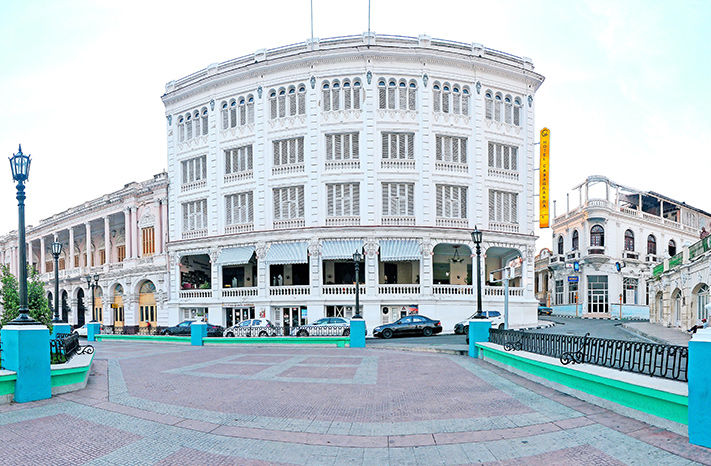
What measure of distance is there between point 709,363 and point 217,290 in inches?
1165

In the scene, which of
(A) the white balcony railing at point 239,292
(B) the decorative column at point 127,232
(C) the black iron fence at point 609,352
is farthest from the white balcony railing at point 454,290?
(B) the decorative column at point 127,232

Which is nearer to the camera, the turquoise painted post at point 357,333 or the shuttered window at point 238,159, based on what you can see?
the turquoise painted post at point 357,333

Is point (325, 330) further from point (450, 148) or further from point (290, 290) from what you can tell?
point (450, 148)

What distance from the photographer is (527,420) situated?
710 cm

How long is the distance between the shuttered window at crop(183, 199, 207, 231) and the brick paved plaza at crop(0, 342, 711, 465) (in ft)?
71.7

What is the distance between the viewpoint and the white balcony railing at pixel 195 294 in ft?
105

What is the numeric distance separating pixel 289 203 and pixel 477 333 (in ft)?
57.4

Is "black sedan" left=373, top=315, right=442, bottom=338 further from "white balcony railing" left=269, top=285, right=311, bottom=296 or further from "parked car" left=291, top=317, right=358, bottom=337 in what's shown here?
"white balcony railing" left=269, top=285, right=311, bottom=296

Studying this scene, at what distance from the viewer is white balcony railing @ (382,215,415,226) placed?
2803cm

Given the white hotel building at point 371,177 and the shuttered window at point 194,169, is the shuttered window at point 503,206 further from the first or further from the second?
the shuttered window at point 194,169

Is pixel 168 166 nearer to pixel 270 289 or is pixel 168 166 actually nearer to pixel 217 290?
pixel 217 290

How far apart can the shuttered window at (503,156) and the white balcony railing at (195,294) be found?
2223 centimetres

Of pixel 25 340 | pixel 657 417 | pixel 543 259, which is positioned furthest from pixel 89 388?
pixel 543 259

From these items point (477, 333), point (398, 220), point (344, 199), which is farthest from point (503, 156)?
point (477, 333)
